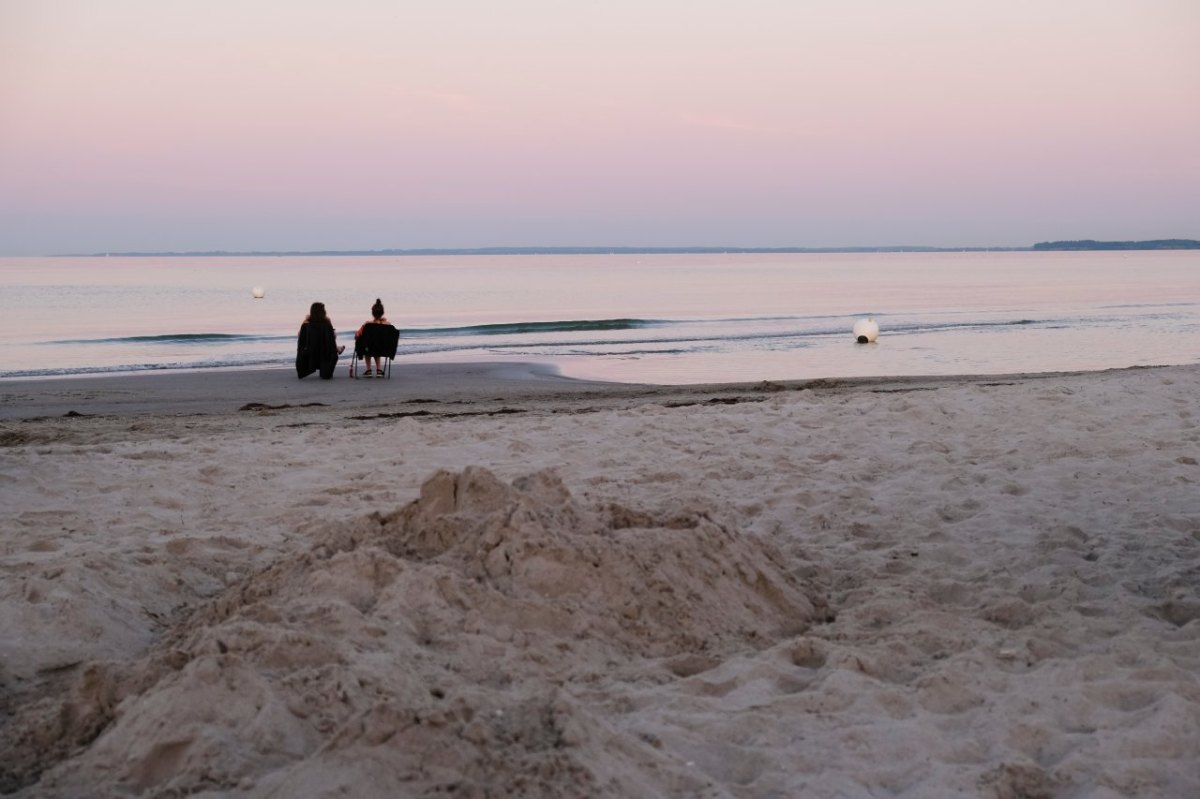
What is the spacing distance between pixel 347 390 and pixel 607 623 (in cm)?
1218

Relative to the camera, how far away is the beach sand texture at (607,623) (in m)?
3.27

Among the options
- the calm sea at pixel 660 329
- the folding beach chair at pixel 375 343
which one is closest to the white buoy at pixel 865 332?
the calm sea at pixel 660 329

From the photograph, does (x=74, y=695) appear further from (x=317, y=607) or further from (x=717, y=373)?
(x=717, y=373)

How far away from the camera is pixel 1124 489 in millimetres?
7285

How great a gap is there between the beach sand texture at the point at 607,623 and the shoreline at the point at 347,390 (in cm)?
578

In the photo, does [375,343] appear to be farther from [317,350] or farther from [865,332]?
[865,332]

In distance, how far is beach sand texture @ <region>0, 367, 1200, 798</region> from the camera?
3273mm

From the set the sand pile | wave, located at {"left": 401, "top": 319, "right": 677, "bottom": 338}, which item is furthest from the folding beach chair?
wave, located at {"left": 401, "top": 319, "right": 677, "bottom": 338}

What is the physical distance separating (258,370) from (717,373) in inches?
326

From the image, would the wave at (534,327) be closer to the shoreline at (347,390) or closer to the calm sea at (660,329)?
the calm sea at (660,329)

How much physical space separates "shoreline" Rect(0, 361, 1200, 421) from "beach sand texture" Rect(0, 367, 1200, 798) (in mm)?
5779

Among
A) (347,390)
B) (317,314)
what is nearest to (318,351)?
(317,314)

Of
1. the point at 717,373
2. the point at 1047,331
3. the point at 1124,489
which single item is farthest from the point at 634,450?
the point at 1047,331

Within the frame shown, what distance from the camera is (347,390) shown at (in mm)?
16031
